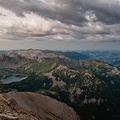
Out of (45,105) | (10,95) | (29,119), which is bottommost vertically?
(45,105)

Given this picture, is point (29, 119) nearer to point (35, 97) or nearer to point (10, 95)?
point (10, 95)

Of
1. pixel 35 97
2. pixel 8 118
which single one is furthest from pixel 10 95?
pixel 8 118

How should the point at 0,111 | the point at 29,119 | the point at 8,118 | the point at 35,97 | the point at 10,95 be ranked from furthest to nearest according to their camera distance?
the point at 35,97 → the point at 10,95 → the point at 29,119 → the point at 0,111 → the point at 8,118

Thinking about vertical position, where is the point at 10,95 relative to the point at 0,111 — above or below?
below

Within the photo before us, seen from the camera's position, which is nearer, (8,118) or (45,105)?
(8,118)

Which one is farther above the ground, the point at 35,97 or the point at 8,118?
the point at 8,118

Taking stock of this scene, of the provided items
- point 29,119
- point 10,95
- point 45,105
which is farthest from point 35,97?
point 29,119

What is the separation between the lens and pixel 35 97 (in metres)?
196

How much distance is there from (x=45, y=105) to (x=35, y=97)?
37.1ft

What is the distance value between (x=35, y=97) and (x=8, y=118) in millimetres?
151433

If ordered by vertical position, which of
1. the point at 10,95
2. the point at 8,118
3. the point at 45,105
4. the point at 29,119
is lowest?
the point at 45,105

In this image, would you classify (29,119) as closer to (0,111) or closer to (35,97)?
(0,111)

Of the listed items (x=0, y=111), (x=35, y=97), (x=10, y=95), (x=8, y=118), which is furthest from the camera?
(x=35, y=97)

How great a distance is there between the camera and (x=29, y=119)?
188ft
